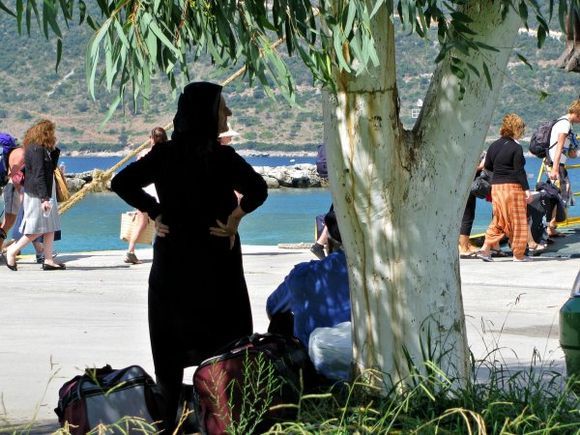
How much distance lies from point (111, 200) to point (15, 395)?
43787 millimetres

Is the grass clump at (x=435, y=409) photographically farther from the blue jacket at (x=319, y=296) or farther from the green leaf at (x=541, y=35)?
the green leaf at (x=541, y=35)

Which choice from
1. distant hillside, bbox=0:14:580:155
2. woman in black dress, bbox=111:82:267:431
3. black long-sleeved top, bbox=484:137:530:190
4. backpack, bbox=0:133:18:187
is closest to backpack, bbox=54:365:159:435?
woman in black dress, bbox=111:82:267:431

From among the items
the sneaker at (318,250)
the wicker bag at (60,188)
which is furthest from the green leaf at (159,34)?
the wicker bag at (60,188)

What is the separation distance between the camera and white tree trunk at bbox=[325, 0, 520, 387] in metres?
5.75

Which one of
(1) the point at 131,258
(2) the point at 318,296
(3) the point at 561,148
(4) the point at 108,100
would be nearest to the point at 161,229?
(2) the point at 318,296

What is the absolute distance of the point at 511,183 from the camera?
14.1 meters

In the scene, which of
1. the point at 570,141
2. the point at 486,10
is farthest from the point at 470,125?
the point at 570,141

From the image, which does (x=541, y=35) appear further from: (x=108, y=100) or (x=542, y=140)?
(x=108, y=100)

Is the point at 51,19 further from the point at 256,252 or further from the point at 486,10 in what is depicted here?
the point at 256,252

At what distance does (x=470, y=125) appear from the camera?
5.77 m

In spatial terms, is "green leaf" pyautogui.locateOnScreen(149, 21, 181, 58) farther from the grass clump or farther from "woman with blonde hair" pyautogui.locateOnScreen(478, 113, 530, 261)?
"woman with blonde hair" pyautogui.locateOnScreen(478, 113, 530, 261)

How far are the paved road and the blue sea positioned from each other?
449 inches

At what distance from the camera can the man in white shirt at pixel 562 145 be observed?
603 inches

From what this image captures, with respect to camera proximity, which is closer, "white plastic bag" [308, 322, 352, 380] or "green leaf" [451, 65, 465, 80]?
"green leaf" [451, 65, 465, 80]
